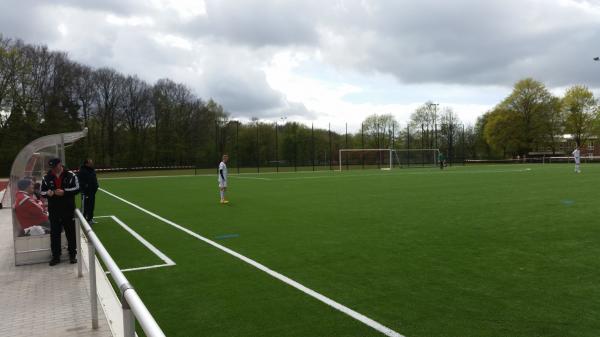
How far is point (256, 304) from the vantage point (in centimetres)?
512

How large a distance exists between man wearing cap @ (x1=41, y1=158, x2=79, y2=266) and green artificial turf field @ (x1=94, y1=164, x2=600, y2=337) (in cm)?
106

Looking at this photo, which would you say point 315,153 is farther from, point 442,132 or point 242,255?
point 242,255

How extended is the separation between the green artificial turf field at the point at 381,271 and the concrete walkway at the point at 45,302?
0.76 metres

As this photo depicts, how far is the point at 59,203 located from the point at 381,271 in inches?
235

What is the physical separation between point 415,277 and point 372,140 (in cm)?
7937

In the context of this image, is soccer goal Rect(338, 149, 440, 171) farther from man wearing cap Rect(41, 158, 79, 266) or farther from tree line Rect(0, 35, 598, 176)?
man wearing cap Rect(41, 158, 79, 266)

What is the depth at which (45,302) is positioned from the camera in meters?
5.66

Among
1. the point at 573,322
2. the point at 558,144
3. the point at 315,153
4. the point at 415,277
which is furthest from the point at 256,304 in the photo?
the point at 558,144

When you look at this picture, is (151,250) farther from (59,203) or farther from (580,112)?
(580,112)

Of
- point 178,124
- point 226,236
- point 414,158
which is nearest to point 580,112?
point 414,158

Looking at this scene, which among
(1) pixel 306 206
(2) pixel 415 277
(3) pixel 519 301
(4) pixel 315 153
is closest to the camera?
(3) pixel 519 301

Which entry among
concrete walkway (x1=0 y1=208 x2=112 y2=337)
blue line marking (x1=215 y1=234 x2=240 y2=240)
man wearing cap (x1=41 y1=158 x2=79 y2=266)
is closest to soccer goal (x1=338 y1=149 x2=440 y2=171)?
blue line marking (x1=215 y1=234 x2=240 y2=240)

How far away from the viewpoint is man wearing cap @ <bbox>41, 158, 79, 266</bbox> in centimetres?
748

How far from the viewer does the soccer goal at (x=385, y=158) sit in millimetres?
58000
